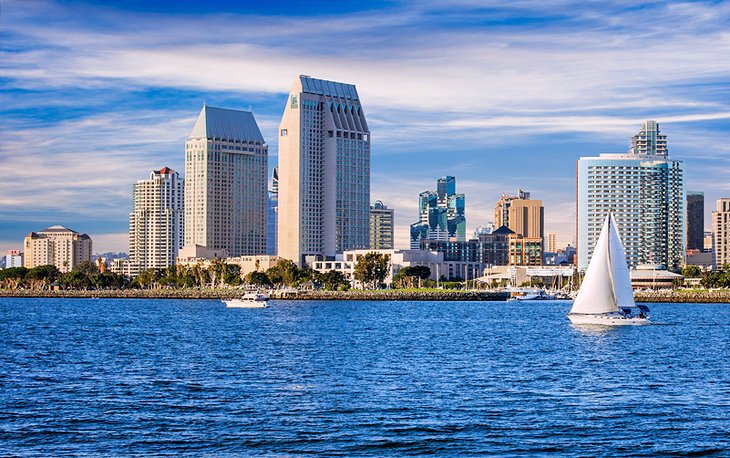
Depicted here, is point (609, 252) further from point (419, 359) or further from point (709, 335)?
point (419, 359)

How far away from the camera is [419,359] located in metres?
80.6

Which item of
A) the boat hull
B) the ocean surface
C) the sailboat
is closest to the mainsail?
the sailboat

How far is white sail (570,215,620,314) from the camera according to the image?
118m

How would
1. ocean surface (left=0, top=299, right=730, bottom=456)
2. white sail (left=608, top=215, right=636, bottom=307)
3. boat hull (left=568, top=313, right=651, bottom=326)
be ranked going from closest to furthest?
ocean surface (left=0, top=299, right=730, bottom=456), boat hull (left=568, top=313, right=651, bottom=326), white sail (left=608, top=215, right=636, bottom=307)

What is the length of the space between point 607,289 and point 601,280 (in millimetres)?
1587

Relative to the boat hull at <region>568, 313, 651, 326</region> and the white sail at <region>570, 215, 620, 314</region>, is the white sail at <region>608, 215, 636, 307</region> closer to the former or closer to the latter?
the white sail at <region>570, 215, 620, 314</region>

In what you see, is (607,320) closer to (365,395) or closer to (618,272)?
(618,272)

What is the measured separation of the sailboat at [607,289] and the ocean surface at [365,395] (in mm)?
11185

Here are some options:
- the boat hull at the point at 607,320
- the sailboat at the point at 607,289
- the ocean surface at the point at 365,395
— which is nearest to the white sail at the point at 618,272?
the sailboat at the point at 607,289

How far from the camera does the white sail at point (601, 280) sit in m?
118

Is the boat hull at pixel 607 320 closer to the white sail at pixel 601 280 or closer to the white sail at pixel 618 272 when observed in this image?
the white sail at pixel 601 280

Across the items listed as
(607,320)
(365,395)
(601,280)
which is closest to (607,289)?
(601,280)

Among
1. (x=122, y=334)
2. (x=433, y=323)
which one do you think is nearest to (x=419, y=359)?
(x=122, y=334)

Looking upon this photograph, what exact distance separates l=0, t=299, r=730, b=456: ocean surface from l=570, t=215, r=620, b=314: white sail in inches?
433
